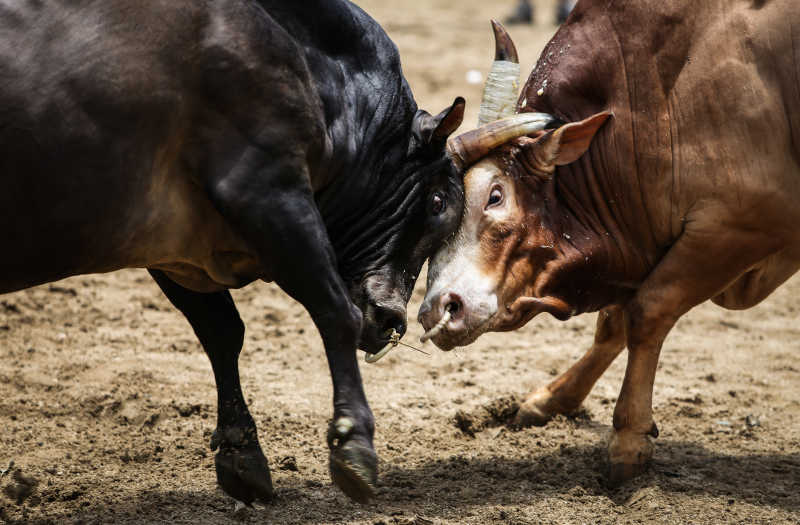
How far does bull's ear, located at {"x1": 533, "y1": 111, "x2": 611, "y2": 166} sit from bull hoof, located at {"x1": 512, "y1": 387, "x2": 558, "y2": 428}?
3.75ft

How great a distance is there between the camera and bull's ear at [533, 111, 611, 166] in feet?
12.6

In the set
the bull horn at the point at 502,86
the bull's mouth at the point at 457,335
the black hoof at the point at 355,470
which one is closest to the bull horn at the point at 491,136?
the bull horn at the point at 502,86

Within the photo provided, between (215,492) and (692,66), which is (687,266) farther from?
(215,492)

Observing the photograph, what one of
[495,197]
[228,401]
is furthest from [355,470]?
[495,197]

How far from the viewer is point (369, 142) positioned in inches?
141

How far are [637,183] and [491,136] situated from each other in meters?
0.62

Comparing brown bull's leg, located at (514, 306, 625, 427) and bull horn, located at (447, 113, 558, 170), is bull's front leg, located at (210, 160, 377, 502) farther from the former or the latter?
brown bull's leg, located at (514, 306, 625, 427)

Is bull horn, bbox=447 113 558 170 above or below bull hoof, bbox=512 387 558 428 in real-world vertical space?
above

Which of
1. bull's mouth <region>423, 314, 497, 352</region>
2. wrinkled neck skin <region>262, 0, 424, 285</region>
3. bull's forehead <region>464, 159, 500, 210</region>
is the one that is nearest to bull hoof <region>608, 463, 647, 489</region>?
bull's mouth <region>423, 314, 497, 352</region>

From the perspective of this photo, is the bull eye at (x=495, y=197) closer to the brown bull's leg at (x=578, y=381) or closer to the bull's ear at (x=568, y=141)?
the bull's ear at (x=568, y=141)

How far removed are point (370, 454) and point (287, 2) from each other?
1509mm

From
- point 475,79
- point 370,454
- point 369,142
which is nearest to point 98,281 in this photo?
point 369,142

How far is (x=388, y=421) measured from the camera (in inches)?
175

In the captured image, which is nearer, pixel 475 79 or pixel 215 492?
pixel 215 492
